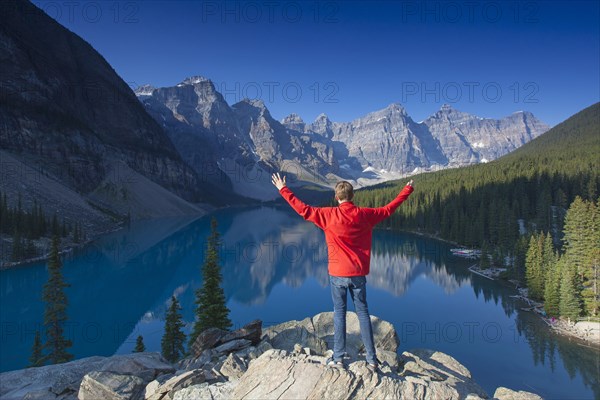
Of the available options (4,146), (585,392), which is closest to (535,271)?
(585,392)

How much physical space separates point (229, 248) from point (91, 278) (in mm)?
30124

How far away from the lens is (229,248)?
80.2 meters

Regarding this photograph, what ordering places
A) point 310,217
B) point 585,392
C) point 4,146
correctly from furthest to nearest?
point 4,146 < point 585,392 < point 310,217

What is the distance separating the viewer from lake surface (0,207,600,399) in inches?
1092

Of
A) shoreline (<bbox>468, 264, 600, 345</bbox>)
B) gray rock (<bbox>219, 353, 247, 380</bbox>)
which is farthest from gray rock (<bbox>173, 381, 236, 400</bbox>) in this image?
shoreline (<bbox>468, 264, 600, 345</bbox>)

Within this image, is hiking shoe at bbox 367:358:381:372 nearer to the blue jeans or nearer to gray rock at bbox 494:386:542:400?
the blue jeans

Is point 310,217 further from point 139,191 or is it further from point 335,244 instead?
point 139,191

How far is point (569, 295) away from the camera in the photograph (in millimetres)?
33812

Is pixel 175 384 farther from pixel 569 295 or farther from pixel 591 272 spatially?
pixel 591 272

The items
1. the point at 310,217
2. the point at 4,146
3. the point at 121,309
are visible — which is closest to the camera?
the point at 310,217

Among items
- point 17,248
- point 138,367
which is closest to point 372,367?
point 138,367

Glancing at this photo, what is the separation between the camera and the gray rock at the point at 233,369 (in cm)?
855

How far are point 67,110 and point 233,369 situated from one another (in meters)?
166

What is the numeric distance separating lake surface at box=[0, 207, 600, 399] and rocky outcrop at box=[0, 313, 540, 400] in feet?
56.2
